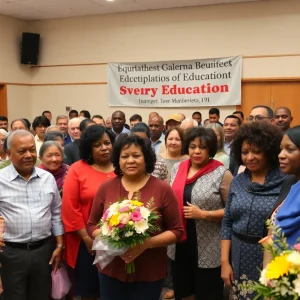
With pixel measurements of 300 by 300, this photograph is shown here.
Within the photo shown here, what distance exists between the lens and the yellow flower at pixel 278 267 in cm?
137

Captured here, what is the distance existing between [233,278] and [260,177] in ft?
2.17

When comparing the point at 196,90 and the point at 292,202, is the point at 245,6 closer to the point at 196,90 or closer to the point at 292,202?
the point at 196,90

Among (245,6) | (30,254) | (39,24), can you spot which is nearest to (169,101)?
(245,6)

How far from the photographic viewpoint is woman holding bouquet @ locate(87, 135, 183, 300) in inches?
95.3

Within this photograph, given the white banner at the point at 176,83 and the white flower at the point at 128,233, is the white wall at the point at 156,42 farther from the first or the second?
the white flower at the point at 128,233

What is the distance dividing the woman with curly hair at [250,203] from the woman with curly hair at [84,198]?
94cm

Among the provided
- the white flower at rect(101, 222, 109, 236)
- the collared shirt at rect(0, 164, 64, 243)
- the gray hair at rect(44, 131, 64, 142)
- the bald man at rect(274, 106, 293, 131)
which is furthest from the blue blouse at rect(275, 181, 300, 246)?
Result: the bald man at rect(274, 106, 293, 131)

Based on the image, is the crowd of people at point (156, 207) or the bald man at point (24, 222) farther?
the bald man at point (24, 222)

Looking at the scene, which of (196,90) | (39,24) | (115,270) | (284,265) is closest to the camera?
(284,265)

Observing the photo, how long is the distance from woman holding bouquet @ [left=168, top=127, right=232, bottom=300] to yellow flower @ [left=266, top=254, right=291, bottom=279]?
1473 mm

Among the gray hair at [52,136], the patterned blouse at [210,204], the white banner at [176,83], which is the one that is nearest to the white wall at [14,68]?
the white banner at [176,83]

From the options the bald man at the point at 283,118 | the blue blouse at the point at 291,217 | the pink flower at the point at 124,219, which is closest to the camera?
the blue blouse at the point at 291,217

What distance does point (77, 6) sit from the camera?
9.24m

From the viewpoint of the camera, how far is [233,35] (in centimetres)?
888
